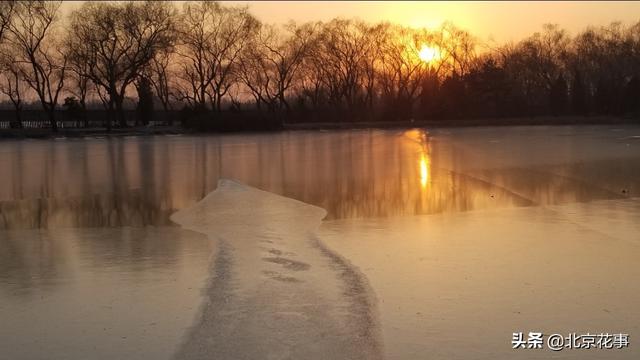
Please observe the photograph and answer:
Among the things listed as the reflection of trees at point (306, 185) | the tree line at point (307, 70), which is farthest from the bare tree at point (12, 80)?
the reflection of trees at point (306, 185)

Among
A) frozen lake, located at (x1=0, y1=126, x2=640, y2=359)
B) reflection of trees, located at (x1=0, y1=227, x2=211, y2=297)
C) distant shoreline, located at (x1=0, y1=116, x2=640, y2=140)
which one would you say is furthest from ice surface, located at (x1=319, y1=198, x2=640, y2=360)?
distant shoreline, located at (x1=0, y1=116, x2=640, y2=140)

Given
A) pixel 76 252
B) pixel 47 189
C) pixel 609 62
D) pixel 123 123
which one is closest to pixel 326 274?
pixel 76 252

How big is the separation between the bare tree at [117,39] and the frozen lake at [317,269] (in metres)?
47.4

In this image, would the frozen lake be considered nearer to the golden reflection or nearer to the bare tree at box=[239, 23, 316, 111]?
the golden reflection

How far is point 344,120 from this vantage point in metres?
80.6

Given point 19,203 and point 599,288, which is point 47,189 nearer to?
point 19,203

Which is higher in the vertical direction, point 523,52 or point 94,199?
point 523,52

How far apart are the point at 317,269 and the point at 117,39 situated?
57.4 m

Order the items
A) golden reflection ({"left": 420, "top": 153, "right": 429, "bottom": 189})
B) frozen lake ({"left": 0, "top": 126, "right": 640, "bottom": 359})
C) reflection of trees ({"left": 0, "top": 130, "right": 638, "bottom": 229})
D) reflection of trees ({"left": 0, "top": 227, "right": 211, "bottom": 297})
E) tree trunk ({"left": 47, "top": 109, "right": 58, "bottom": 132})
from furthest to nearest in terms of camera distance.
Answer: tree trunk ({"left": 47, "top": 109, "right": 58, "bottom": 132}) < golden reflection ({"left": 420, "top": 153, "right": 429, "bottom": 189}) < reflection of trees ({"left": 0, "top": 130, "right": 638, "bottom": 229}) < reflection of trees ({"left": 0, "top": 227, "right": 211, "bottom": 297}) < frozen lake ({"left": 0, "top": 126, "right": 640, "bottom": 359})

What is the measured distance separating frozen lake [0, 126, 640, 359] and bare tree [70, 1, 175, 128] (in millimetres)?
47363

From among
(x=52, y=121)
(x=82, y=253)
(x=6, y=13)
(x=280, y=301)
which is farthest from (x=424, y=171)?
(x=6, y=13)

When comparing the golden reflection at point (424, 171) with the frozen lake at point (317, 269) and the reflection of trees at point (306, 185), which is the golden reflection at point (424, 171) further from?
the frozen lake at point (317, 269)

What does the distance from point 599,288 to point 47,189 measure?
40.8 ft

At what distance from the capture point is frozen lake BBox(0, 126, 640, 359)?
15.8 ft
